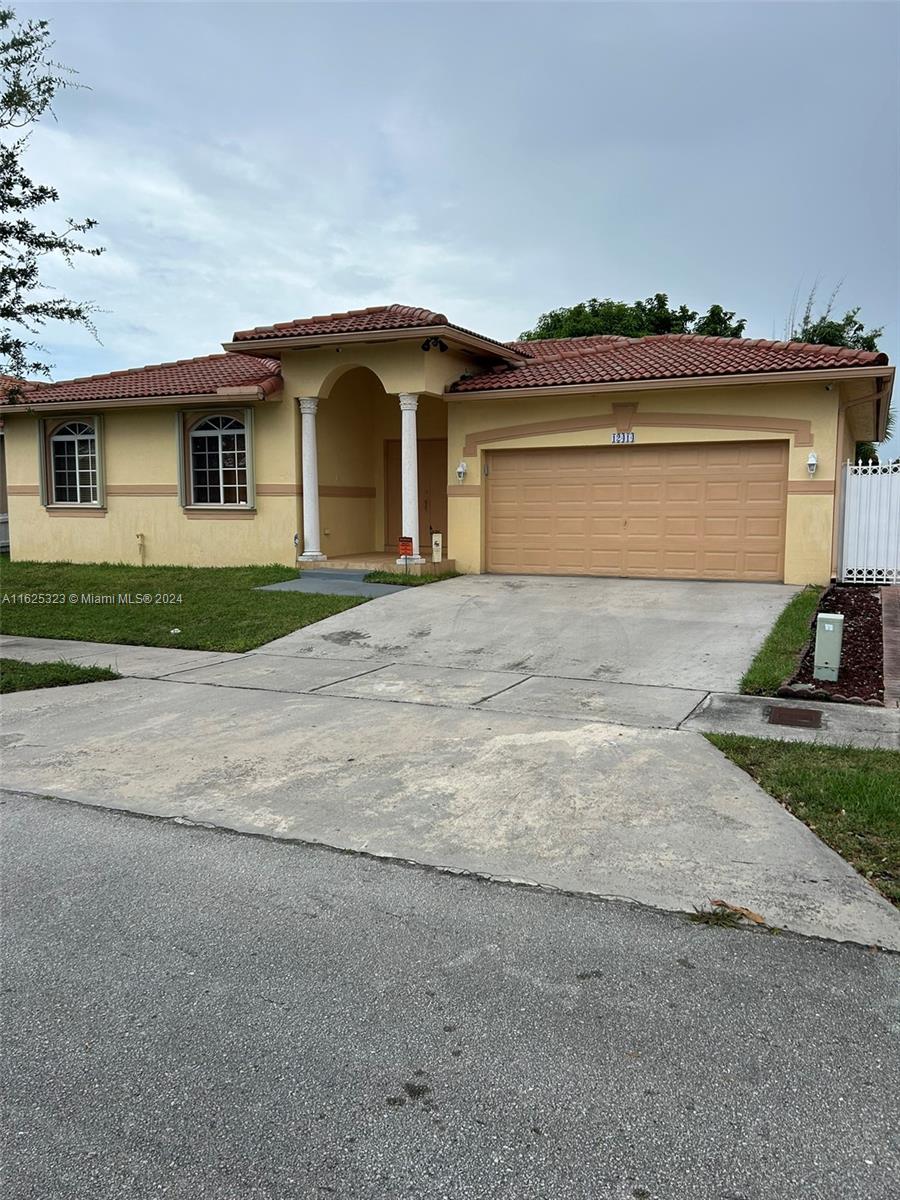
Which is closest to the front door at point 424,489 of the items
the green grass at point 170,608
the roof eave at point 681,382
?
the roof eave at point 681,382

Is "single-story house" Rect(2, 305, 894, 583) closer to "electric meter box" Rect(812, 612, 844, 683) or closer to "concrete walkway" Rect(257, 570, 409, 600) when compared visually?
"concrete walkway" Rect(257, 570, 409, 600)

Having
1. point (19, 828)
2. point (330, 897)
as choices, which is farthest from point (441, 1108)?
point (19, 828)

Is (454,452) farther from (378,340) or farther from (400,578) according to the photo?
(400,578)

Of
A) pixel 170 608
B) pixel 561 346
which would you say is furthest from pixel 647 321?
pixel 170 608

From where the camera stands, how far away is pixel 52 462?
2052 cm

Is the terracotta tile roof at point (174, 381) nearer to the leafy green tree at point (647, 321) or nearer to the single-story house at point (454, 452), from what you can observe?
the single-story house at point (454, 452)

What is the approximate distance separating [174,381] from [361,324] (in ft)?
16.4

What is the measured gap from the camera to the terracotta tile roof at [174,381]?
17844mm

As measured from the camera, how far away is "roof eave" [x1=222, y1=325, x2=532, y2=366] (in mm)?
15688

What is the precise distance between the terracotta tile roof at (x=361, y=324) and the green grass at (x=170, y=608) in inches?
175

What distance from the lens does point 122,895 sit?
424 centimetres

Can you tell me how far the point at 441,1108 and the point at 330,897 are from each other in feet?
5.20

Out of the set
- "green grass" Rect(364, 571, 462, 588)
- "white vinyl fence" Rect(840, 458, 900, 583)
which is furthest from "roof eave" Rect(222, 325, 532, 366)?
"white vinyl fence" Rect(840, 458, 900, 583)

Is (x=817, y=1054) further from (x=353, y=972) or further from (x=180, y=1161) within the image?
(x=180, y=1161)
